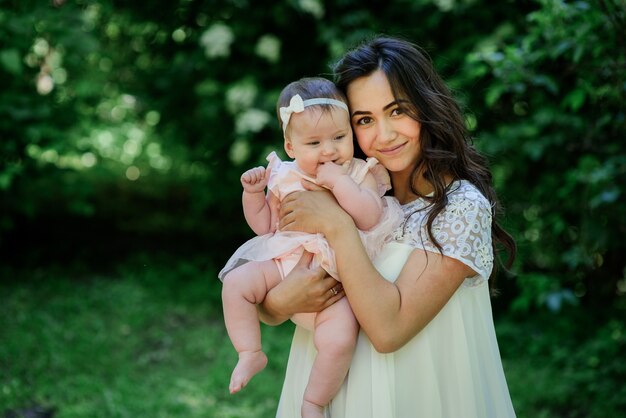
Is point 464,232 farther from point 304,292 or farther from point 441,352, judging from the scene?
point 304,292

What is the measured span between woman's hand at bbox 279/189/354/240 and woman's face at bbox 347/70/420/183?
194 mm

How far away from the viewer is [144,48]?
558 cm

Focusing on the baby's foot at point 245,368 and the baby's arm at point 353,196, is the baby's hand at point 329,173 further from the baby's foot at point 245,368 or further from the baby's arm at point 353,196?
the baby's foot at point 245,368

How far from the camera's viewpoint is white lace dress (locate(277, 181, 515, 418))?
1.93 m

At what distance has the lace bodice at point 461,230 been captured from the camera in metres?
1.91

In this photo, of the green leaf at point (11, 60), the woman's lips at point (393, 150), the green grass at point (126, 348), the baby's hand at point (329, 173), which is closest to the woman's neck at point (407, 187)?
the woman's lips at point (393, 150)

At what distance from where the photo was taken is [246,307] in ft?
6.63

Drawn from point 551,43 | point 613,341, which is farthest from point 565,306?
point 551,43

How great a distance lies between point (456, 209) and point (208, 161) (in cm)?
372

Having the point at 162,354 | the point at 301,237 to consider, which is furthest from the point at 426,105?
the point at 162,354

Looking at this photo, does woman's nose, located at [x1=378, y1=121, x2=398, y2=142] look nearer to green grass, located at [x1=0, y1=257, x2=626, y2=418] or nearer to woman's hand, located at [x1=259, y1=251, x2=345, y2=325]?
woman's hand, located at [x1=259, y1=251, x2=345, y2=325]

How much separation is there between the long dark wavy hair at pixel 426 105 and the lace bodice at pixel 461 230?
0.03 m

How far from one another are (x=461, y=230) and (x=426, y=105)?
15.0 inches

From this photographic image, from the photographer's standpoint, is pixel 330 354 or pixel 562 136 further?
pixel 562 136
